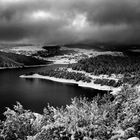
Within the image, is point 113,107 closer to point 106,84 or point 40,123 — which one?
point 40,123

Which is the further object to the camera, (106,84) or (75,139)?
(106,84)

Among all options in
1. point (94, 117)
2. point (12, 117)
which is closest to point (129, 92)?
point (94, 117)

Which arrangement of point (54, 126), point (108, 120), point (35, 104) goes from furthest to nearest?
point (35, 104) → point (108, 120) → point (54, 126)

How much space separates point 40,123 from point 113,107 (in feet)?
42.6

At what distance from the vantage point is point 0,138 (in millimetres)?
33188

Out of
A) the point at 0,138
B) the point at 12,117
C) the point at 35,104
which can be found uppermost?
the point at 12,117

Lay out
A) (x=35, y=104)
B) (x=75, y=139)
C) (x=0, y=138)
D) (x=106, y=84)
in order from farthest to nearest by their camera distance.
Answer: (x=106, y=84)
(x=35, y=104)
(x=0, y=138)
(x=75, y=139)

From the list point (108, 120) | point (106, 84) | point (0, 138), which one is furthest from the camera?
point (106, 84)

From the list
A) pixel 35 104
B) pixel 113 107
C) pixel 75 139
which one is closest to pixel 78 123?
pixel 75 139

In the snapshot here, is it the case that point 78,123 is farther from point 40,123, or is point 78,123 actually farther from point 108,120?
point 40,123

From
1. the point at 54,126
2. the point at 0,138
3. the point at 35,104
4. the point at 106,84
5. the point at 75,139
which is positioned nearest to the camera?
the point at 75,139

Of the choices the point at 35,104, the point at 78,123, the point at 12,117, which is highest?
the point at 78,123

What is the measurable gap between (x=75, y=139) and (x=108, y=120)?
7.41 m

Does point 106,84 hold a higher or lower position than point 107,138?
lower
